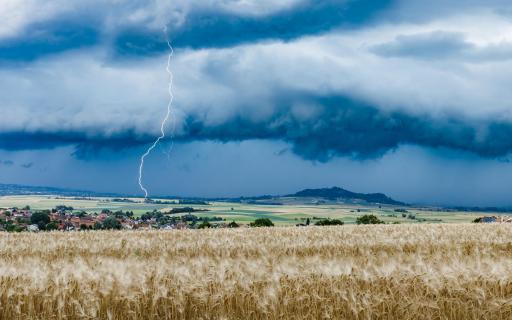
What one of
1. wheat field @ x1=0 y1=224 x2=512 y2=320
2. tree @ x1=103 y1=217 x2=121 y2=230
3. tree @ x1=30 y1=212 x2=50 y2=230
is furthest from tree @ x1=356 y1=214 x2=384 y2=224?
wheat field @ x1=0 y1=224 x2=512 y2=320

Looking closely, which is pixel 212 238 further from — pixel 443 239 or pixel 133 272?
pixel 133 272

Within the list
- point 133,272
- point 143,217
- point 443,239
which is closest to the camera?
point 133,272

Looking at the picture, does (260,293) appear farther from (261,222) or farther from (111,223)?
(261,222)

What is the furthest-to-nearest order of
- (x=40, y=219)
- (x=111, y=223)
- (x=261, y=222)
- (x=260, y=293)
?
(x=261, y=222) < (x=40, y=219) < (x=111, y=223) < (x=260, y=293)

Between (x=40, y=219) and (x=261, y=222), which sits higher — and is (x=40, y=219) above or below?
below

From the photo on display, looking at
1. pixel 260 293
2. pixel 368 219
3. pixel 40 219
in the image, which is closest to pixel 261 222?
pixel 368 219

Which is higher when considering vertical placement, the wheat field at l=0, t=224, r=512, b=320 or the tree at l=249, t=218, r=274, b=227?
the wheat field at l=0, t=224, r=512, b=320

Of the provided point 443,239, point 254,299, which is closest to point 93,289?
point 254,299

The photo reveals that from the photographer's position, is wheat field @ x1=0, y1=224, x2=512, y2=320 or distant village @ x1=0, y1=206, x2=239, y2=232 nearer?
wheat field @ x1=0, y1=224, x2=512, y2=320

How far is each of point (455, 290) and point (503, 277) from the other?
1045 millimetres

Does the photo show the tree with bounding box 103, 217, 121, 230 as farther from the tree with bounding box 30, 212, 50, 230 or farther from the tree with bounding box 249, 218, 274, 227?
the tree with bounding box 249, 218, 274, 227

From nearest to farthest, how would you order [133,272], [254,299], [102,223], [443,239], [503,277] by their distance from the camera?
[254,299]
[503,277]
[133,272]
[443,239]
[102,223]

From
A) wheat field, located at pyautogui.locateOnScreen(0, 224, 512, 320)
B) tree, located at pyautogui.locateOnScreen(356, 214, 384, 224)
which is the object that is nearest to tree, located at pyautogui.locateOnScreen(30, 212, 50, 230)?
tree, located at pyautogui.locateOnScreen(356, 214, 384, 224)

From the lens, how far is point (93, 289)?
9414mm
